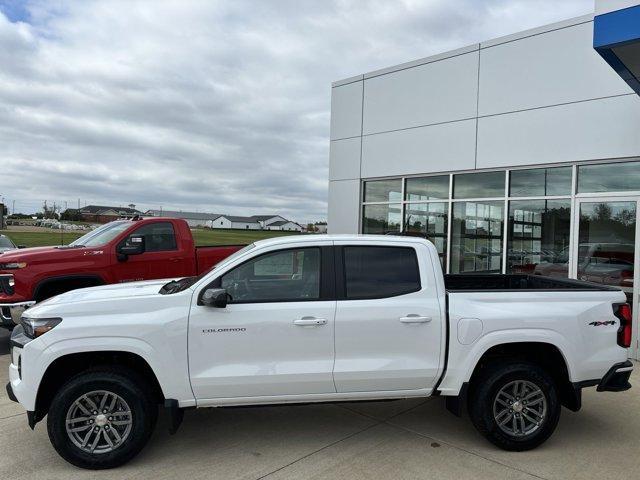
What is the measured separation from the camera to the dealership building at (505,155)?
27.2ft

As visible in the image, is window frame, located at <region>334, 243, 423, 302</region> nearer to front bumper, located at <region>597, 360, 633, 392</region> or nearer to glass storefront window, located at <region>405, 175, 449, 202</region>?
front bumper, located at <region>597, 360, 633, 392</region>

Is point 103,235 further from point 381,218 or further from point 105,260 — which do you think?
point 381,218

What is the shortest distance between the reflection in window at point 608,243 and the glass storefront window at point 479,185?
159 centimetres

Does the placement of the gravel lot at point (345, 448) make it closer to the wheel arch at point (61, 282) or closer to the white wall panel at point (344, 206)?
the wheel arch at point (61, 282)

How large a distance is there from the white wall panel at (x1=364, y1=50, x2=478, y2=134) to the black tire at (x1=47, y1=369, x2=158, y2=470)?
809cm

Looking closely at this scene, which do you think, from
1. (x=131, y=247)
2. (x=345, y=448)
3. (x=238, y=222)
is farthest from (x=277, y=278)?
(x=238, y=222)

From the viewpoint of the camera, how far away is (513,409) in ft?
15.0

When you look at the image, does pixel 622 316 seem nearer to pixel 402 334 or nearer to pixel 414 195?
pixel 402 334

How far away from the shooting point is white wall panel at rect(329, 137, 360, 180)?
12.0m

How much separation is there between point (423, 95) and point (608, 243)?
454 cm

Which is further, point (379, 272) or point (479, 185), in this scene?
point (479, 185)

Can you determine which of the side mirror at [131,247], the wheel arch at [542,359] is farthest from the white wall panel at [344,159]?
the wheel arch at [542,359]

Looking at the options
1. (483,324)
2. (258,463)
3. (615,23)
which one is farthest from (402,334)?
(615,23)

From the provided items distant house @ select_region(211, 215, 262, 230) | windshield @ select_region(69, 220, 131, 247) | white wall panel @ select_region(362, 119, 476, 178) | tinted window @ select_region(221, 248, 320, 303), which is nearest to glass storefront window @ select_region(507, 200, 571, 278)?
white wall panel @ select_region(362, 119, 476, 178)
